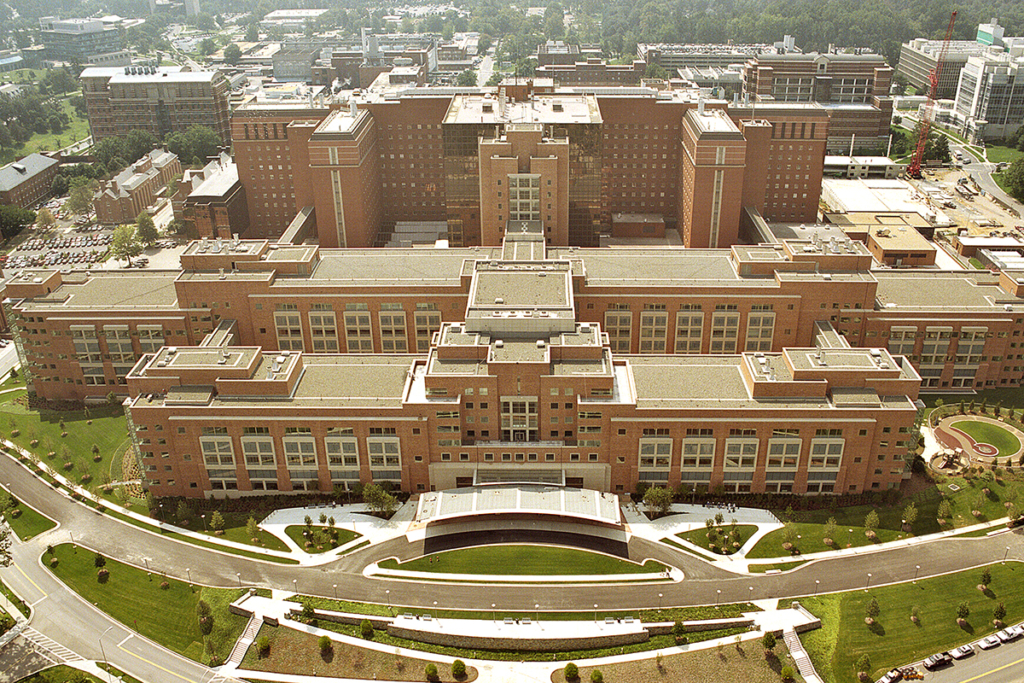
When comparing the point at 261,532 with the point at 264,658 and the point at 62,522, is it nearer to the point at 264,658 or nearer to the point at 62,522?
the point at 264,658

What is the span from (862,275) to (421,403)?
288 ft

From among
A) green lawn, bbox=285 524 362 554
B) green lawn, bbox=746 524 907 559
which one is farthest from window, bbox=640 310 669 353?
green lawn, bbox=285 524 362 554

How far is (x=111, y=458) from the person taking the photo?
148375 millimetres

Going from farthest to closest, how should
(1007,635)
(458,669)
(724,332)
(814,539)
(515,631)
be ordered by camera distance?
(724,332) → (814,539) → (515,631) → (1007,635) → (458,669)

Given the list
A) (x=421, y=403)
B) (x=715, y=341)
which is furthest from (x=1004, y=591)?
(x=421, y=403)

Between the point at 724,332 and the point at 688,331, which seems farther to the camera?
the point at 688,331

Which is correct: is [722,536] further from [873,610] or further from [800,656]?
[873,610]

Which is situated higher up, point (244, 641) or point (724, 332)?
point (724, 332)

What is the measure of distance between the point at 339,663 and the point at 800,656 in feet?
191

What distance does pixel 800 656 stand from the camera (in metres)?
106

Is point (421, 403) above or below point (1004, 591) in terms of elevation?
above

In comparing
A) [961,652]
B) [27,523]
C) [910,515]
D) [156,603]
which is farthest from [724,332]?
[27,523]

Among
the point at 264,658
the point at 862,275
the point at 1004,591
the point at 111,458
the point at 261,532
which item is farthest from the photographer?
the point at 862,275

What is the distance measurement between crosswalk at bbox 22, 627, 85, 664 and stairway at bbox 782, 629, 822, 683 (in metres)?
91.5
